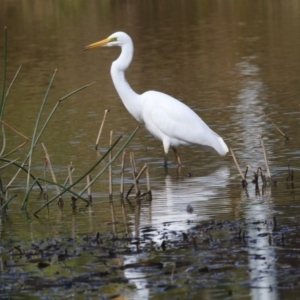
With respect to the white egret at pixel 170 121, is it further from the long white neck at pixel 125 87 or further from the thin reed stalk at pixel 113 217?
the thin reed stalk at pixel 113 217

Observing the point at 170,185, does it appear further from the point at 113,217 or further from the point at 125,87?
the point at 125,87

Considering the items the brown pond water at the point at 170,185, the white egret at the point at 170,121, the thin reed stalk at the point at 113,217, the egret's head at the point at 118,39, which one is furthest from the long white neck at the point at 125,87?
the thin reed stalk at the point at 113,217

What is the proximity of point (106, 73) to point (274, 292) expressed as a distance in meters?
14.9

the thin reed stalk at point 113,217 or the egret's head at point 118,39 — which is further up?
the egret's head at point 118,39

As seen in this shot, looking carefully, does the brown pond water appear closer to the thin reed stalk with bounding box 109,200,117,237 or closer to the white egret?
the thin reed stalk with bounding box 109,200,117,237

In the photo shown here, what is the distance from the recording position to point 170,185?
9.93 metres

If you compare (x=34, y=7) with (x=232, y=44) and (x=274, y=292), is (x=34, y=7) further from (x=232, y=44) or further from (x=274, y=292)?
(x=274, y=292)

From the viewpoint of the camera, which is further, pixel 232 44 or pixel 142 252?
pixel 232 44

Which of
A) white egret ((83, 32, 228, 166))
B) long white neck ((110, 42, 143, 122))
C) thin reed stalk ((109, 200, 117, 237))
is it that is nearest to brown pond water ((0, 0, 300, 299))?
thin reed stalk ((109, 200, 117, 237))

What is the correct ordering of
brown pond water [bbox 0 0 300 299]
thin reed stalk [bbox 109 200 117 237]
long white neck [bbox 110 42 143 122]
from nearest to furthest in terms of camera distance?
1. brown pond water [bbox 0 0 300 299]
2. thin reed stalk [bbox 109 200 117 237]
3. long white neck [bbox 110 42 143 122]

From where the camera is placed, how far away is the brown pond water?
238 inches

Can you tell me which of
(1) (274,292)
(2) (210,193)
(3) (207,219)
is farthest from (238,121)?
(1) (274,292)

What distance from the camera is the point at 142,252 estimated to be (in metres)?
6.71

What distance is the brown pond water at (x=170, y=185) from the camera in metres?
6.05
